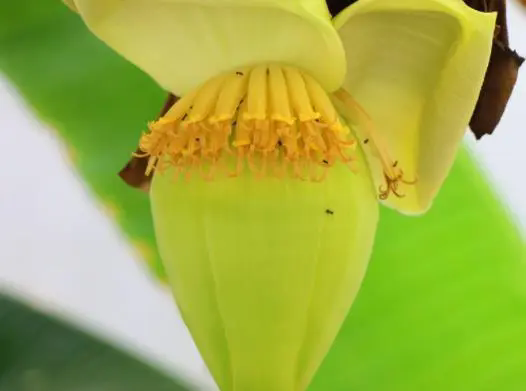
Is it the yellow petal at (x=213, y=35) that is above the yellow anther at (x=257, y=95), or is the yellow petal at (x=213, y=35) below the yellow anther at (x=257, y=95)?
above

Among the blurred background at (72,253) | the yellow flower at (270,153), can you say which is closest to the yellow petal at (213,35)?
the yellow flower at (270,153)

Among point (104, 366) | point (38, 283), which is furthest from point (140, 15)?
point (38, 283)

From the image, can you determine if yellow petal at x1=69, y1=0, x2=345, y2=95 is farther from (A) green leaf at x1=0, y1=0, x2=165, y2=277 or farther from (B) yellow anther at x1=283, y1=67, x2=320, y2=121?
(A) green leaf at x1=0, y1=0, x2=165, y2=277

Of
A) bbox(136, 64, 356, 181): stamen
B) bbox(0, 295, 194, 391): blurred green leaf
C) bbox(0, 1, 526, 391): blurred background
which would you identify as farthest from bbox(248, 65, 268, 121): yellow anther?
bbox(0, 1, 526, 391): blurred background

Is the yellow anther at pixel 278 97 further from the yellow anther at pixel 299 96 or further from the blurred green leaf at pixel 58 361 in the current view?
the blurred green leaf at pixel 58 361

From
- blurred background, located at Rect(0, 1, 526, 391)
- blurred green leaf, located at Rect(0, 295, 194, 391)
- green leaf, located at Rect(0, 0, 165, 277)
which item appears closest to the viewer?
blurred green leaf, located at Rect(0, 295, 194, 391)

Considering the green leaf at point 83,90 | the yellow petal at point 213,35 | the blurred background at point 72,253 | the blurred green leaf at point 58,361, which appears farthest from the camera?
the blurred background at point 72,253

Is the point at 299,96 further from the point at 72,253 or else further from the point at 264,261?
the point at 72,253

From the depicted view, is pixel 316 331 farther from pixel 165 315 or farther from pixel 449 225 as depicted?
pixel 165 315
